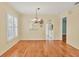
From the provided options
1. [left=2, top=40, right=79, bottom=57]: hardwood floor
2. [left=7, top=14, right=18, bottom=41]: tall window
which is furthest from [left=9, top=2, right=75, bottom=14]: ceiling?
[left=2, top=40, right=79, bottom=57]: hardwood floor

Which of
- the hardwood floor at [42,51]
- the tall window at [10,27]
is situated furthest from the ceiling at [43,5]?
the hardwood floor at [42,51]

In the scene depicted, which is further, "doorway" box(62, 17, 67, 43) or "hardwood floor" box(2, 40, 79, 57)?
"doorway" box(62, 17, 67, 43)

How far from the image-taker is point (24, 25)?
406 inches

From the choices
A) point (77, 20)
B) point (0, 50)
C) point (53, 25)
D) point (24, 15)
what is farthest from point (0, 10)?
point (53, 25)

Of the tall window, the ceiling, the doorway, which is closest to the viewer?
the ceiling

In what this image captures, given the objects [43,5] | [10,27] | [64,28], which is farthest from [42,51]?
[64,28]

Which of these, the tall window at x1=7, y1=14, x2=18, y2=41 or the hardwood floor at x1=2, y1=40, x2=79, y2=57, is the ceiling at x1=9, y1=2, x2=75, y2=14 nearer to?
the tall window at x1=7, y1=14, x2=18, y2=41

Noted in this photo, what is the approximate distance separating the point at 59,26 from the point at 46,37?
1341 mm

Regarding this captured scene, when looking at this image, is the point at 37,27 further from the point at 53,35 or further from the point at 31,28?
the point at 53,35

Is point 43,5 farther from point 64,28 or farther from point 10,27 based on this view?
point 64,28

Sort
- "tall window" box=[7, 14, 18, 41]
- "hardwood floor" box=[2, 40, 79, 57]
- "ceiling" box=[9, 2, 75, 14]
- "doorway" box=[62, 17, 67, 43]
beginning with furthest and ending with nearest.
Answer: "doorway" box=[62, 17, 67, 43] < "tall window" box=[7, 14, 18, 41] < "ceiling" box=[9, 2, 75, 14] < "hardwood floor" box=[2, 40, 79, 57]

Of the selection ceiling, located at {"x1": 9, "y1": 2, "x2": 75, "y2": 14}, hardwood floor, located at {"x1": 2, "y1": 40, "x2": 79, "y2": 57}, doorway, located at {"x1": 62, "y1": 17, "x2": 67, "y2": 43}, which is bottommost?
hardwood floor, located at {"x1": 2, "y1": 40, "x2": 79, "y2": 57}

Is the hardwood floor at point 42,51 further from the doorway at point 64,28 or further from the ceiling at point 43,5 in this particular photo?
the doorway at point 64,28

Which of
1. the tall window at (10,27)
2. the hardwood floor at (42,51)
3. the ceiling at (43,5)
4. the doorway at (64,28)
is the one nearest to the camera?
the hardwood floor at (42,51)
